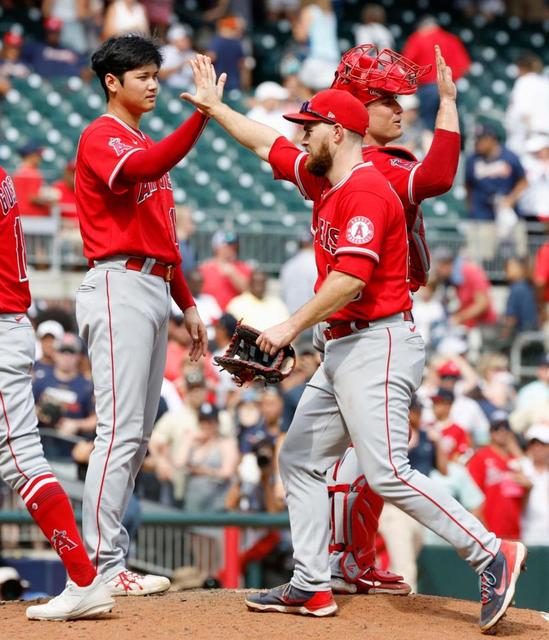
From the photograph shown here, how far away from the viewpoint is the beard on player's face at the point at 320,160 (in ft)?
16.0

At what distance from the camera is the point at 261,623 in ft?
15.9

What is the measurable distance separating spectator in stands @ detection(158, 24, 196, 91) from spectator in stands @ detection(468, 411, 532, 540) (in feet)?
21.2

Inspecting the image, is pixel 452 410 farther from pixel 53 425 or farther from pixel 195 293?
pixel 53 425

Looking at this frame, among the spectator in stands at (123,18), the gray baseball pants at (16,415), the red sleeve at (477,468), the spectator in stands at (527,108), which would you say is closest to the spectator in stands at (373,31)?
the spectator in stands at (527,108)

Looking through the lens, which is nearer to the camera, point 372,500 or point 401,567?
point 372,500

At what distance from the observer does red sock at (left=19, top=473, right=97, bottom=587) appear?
480 cm

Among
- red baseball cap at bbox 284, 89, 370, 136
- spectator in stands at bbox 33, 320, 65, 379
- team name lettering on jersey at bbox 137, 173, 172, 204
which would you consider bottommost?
spectator in stands at bbox 33, 320, 65, 379

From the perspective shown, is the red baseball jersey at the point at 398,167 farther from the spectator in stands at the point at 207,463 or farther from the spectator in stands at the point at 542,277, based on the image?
the spectator in stands at the point at 542,277

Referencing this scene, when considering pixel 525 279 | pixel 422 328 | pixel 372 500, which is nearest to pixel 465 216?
pixel 525 279

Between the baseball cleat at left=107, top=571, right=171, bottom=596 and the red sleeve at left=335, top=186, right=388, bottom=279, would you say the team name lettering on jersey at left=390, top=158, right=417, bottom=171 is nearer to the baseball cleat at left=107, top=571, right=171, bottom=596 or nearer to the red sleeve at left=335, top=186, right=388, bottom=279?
the red sleeve at left=335, top=186, right=388, bottom=279

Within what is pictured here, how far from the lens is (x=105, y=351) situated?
5.18m

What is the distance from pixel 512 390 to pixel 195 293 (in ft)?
9.17

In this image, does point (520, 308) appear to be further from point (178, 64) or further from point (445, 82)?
point (445, 82)

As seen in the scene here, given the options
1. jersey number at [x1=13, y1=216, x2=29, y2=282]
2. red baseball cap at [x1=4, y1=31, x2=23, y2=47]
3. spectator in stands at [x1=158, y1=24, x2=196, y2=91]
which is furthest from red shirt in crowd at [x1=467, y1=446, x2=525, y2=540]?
red baseball cap at [x1=4, y1=31, x2=23, y2=47]
